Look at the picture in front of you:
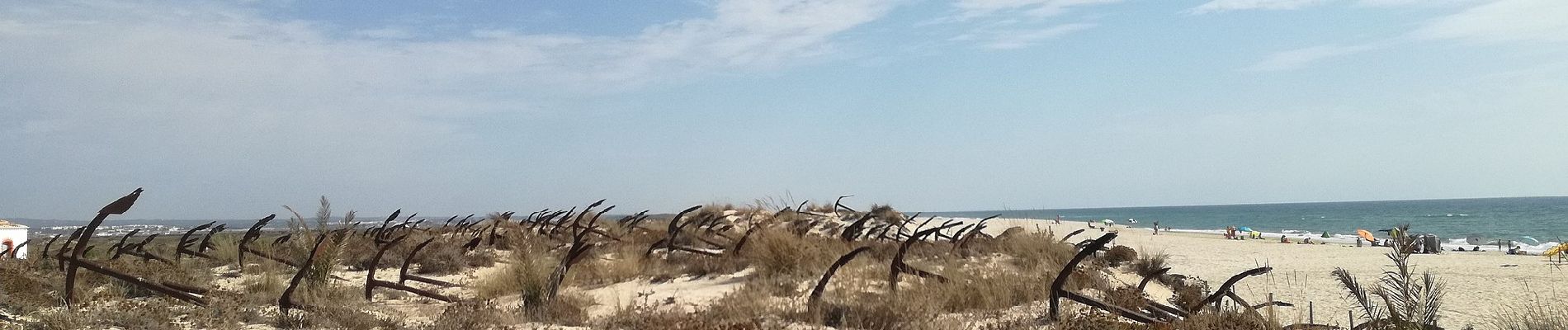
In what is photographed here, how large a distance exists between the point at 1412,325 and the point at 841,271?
5003 millimetres

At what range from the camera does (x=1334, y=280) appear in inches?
618

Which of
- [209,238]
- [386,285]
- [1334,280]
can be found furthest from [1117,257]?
[209,238]

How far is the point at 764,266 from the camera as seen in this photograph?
345 inches

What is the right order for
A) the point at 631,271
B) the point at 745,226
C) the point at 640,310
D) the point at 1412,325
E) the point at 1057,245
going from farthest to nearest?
1. the point at 745,226
2. the point at 1057,245
3. the point at 631,271
4. the point at 640,310
5. the point at 1412,325

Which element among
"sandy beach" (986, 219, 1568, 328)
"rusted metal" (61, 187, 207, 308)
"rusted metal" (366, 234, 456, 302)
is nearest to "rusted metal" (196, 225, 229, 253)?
"rusted metal" (61, 187, 207, 308)

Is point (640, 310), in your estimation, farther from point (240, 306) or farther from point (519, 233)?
point (519, 233)

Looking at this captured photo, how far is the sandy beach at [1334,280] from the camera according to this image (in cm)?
1162

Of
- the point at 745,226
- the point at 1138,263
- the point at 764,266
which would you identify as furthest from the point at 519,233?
the point at 1138,263

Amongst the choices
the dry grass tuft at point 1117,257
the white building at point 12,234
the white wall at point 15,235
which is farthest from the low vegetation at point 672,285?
the white wall at point 15,235

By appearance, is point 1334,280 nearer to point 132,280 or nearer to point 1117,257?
point 1117,257

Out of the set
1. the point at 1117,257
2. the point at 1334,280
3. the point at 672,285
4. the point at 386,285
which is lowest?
the point at 1334,280

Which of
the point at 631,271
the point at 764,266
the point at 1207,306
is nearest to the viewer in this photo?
the point at 1207,306

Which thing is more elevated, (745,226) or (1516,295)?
(745,226)

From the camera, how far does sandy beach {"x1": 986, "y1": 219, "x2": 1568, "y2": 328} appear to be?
1162cm
